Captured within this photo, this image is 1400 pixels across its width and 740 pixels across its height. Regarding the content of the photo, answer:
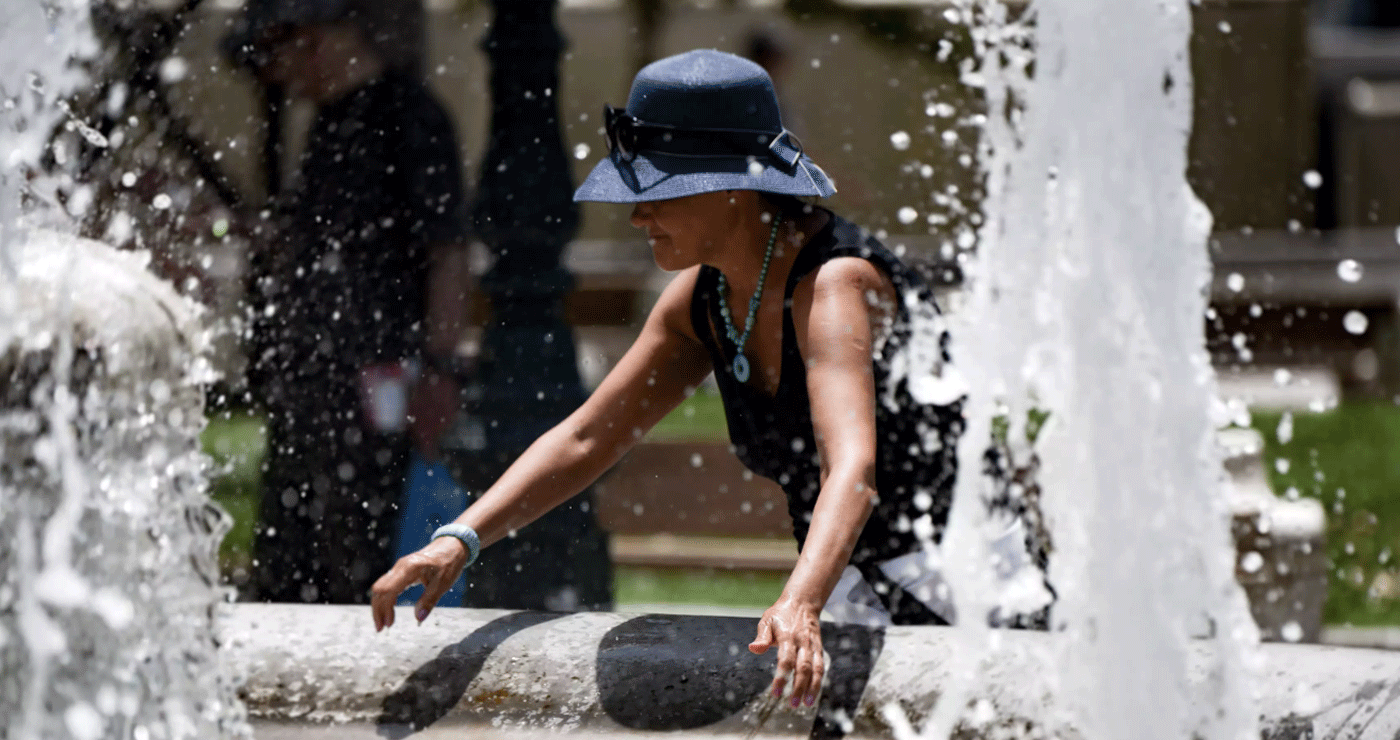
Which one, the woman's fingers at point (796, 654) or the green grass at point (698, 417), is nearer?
the woman's fingers at point (796, 654)

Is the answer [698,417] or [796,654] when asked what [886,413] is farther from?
[698,417]

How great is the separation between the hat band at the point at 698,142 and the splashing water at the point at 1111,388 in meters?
0.36

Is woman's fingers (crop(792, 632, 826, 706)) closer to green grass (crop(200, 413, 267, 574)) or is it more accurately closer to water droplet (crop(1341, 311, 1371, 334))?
water droplet (crop(1341, 311, 1371, 334))

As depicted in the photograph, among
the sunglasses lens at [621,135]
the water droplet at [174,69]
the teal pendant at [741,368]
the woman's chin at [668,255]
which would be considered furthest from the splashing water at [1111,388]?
the water droplet at [174,69]

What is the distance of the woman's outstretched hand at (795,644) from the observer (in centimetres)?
190

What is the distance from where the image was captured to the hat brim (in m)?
2.25

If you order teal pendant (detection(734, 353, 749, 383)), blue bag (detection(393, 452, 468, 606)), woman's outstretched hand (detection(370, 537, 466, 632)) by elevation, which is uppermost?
teal pendant (detection(734, 353, 749, 383))

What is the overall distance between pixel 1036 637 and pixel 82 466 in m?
1.33

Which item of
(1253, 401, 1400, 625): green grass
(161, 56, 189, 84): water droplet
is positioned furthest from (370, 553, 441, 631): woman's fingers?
(161, 56, 189, 84): water droplet

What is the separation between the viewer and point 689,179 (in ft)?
7.39

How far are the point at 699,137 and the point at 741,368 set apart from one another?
0.35 m

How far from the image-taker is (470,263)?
160 inches

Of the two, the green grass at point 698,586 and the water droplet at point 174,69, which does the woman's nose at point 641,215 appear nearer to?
the green grass at point 698,586

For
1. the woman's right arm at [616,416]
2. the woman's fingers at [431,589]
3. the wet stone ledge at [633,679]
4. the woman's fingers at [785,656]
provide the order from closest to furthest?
1. the woman's fingers at [785,656]
2. the wet stone ledge at [633,679]
3. the woman's fingers at [431,589]
4. the woman's right arm at [616,416]
